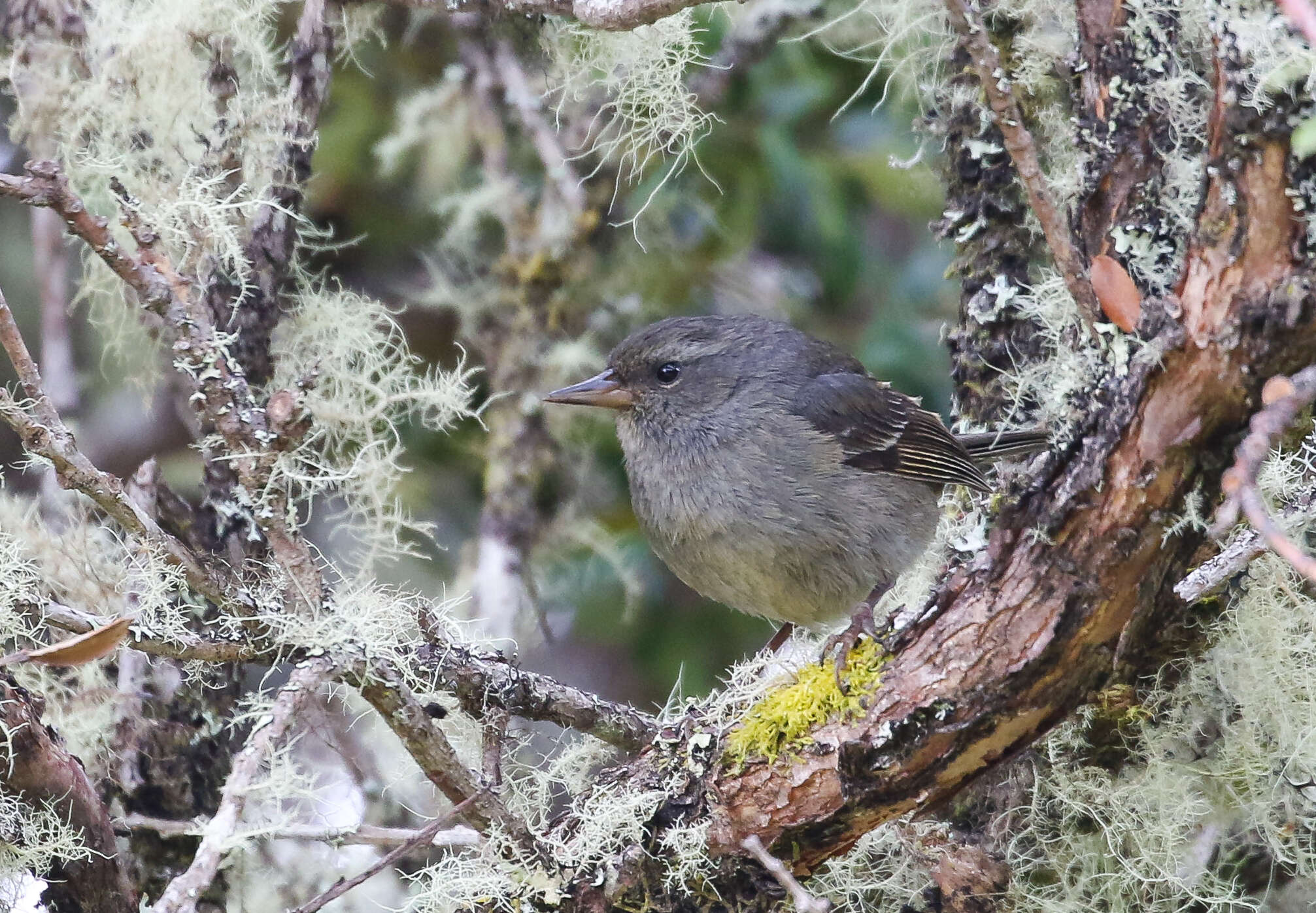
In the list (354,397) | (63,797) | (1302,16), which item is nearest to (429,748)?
(63,797)

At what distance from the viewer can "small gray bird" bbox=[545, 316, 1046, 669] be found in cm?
374

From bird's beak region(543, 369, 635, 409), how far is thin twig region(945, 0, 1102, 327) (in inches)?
66.7

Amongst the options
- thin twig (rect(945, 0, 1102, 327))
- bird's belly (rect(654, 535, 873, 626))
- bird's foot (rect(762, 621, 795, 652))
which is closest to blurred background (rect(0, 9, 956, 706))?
bird's foot (rect(762, 621, 795, 652))

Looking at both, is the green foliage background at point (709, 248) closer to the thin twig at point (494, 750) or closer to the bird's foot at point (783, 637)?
the bird's foot at point (783, 637)

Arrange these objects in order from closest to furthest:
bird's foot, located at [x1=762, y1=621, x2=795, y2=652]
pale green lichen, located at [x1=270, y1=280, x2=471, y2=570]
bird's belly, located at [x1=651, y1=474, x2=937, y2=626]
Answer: pale green lichen, located at [x1=270, y1=280, x2=471, y2=570], bird's belly, located at [x1=651, y1=474, x2=937, y2=626], bird's foot, located at [x1=762, y1=621, x2=795, y2=652]

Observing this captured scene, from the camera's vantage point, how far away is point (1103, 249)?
2.53 metres

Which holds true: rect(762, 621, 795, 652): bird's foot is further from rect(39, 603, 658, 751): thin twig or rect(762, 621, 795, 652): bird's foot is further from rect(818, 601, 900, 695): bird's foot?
rect(818, 601, 900, 695): bird's foot

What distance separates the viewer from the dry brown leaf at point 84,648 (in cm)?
209

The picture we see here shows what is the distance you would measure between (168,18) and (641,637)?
93.9 inches

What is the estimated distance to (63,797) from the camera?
271 cm

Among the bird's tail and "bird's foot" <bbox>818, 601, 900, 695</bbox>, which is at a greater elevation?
the bird's tail

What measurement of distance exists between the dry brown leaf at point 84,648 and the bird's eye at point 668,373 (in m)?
2.23

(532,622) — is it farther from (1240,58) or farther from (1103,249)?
(1240,58)

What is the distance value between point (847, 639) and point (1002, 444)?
93 cm
